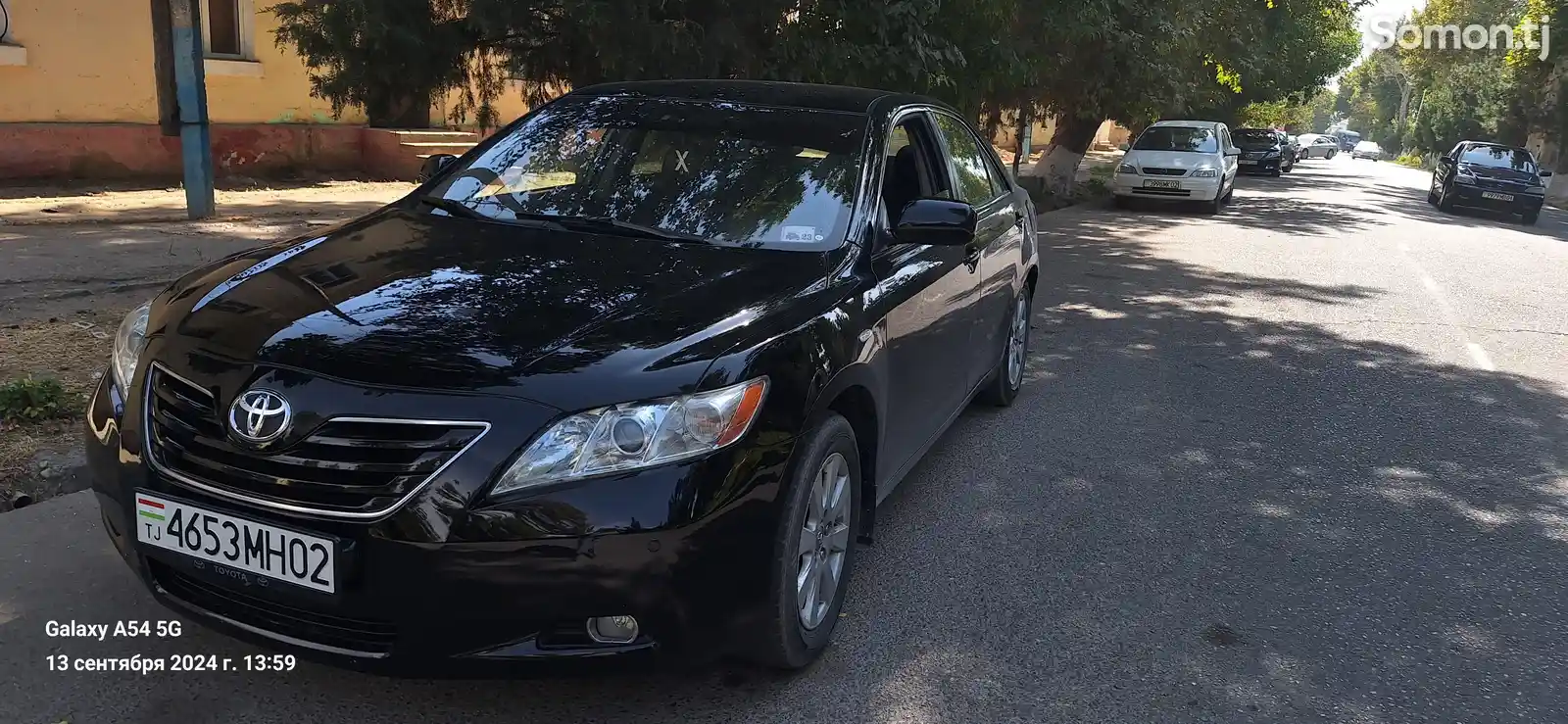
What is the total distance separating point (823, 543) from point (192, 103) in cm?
917

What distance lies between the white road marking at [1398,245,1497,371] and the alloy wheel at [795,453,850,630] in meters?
6.16

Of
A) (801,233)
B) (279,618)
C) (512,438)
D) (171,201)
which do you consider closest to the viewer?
(512,438)

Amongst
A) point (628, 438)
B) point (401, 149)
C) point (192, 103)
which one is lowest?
point (628, 438)

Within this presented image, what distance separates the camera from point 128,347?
121 inches

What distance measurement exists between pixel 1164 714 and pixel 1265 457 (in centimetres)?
275

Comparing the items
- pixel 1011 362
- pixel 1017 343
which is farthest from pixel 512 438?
pixel 1017 343

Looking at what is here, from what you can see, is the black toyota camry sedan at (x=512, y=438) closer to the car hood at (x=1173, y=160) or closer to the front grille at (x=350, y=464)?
the front grille at (x=350, y=464)

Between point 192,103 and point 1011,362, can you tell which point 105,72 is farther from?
point 1011,362

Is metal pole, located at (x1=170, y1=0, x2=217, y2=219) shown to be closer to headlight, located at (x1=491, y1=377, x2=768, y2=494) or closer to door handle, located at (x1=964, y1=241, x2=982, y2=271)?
door handle, located at (x1=964, y1=241, x2=982, y2=271)

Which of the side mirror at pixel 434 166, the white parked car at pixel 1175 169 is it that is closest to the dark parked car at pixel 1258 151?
the white parked car at pixel 1175 169

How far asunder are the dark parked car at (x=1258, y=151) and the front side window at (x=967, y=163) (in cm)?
3261

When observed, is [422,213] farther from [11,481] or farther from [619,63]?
[619,63]

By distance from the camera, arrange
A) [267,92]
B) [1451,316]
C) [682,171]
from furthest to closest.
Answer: [267,92]
[1451,316]
[682,171]

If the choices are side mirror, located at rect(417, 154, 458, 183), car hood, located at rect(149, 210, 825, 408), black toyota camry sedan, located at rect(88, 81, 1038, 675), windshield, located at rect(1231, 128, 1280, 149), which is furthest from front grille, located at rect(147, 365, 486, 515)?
windshield, located at rect(1231, 128, 1280, 149)
